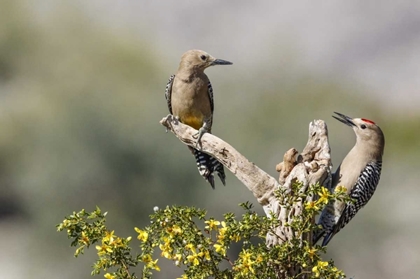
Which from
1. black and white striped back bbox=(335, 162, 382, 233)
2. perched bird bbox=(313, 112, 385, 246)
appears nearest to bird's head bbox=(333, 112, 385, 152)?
perched bird bbox=(313, 112, 385, 246)

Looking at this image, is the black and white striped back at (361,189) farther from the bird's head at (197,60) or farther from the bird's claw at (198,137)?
the bird's head at (197,60)

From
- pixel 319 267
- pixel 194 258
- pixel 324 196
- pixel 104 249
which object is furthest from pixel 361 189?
pixel 104 249

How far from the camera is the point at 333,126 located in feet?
42.9

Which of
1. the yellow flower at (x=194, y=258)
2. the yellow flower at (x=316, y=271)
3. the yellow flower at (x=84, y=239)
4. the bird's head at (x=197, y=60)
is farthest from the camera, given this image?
the bird's head at (x=197, y=60)

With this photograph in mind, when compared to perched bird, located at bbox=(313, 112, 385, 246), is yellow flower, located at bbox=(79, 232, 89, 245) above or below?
below

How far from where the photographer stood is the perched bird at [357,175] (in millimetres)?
5348

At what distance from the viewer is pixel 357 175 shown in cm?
535

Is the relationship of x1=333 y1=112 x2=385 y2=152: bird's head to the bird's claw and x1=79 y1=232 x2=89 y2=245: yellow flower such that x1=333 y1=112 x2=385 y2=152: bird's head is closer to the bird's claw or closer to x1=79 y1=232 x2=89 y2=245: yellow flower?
the bird's claw

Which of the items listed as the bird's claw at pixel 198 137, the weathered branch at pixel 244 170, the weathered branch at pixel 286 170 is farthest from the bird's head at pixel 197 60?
the weathered branch at pixel 286 170

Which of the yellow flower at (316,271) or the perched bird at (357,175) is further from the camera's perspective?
the perched bird at (357,175)

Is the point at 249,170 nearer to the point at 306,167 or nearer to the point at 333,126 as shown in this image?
the point at 306,167

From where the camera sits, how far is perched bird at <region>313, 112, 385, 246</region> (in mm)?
5348

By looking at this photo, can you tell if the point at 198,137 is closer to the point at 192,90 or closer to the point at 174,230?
the point at 192,90

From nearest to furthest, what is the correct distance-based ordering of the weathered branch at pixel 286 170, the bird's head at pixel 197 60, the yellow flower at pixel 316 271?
the yellow flower at pixel 316 271 → the weathered branch at pixel 286 170 → the bird's head at pixel 197 60
